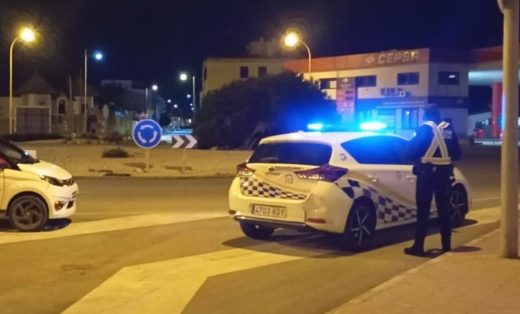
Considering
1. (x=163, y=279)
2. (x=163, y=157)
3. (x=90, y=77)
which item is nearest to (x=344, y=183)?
(x=163, y=279)

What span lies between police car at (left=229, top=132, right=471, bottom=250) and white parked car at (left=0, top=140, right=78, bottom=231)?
2766mm

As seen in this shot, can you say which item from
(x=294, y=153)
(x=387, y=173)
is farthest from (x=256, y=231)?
(x=387, y=173)

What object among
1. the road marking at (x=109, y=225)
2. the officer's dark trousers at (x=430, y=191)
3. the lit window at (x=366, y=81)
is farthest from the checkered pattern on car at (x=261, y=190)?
the lit window at (x=366, y=81)

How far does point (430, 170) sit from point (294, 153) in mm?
1849

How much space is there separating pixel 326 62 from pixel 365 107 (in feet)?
19.8

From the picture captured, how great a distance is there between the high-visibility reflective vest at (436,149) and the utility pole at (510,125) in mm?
1026

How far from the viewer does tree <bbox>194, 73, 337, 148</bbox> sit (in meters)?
39.8

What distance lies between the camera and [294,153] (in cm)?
988

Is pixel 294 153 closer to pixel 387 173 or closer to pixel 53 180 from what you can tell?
pixel 387 173

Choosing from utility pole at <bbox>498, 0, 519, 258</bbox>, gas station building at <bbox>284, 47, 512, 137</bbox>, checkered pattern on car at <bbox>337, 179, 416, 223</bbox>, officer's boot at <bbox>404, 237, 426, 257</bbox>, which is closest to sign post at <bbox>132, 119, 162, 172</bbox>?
checkered pattern on car at <bbox>337, 179, 416, 223</bbox>

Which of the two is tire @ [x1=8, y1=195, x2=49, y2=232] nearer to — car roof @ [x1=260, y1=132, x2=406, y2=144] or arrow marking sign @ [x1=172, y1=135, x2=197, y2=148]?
car roof @ [x1=260, y1=132, x2=406, y2=144]

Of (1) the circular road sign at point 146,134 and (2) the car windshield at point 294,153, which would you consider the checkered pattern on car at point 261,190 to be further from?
(1) the circular road sign at point 146,134

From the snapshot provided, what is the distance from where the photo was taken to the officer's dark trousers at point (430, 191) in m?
9.10

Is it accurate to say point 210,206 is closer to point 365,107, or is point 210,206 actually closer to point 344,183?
point 344,183
